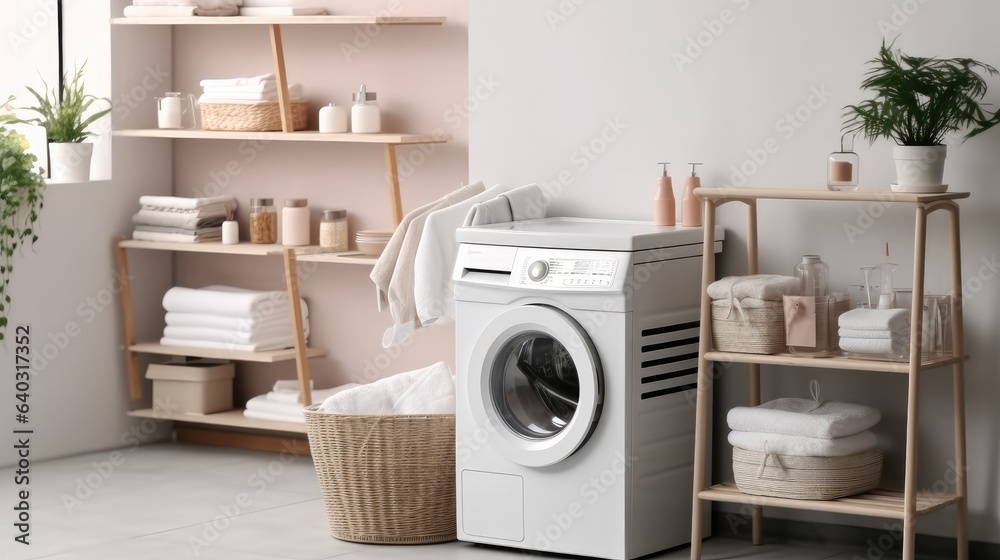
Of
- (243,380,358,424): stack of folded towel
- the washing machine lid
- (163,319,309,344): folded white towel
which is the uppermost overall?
the washing machine lid

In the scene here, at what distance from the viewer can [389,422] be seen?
381 cm

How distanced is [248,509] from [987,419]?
221 centimetres

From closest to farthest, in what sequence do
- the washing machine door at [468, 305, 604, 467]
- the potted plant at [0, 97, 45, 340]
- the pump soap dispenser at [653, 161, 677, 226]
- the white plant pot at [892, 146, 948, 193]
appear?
the white plant pot at [892, 146, 948, 193] → the washing machine door at [468, 305, 604, 467] → the pump soap dispenser at [653, 161, 677, 226] → the potted plant at [0, 97, 45, 340]

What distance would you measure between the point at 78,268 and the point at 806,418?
9.42 feet

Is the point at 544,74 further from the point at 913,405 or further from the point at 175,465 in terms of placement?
the point at 175,465

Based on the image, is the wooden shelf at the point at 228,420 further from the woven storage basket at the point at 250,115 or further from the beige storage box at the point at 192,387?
the woven storage basket at the point at 250,115

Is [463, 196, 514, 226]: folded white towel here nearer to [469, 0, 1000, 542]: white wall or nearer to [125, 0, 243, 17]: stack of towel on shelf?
[469, 0, 1000, 542]: white wall

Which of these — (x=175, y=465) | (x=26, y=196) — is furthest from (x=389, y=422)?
(x=26, y=196)

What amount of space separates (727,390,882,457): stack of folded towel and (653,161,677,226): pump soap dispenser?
0.60m

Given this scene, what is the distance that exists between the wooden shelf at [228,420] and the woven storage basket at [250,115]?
3.48 feet

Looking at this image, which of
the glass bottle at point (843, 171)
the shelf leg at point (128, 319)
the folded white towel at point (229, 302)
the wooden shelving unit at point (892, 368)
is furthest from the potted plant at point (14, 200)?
the glass bottle at point (843, 171)

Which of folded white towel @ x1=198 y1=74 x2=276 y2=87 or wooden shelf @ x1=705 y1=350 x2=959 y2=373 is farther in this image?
folded white towel @ x1=198 y1=74 x2=276 y2=87

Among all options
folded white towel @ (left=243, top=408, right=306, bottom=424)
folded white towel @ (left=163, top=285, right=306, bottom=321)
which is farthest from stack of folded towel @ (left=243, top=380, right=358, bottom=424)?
folded white towel @ (left=163, top=285, right=306, bottom=321)

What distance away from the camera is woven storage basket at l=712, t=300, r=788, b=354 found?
11.4ft
